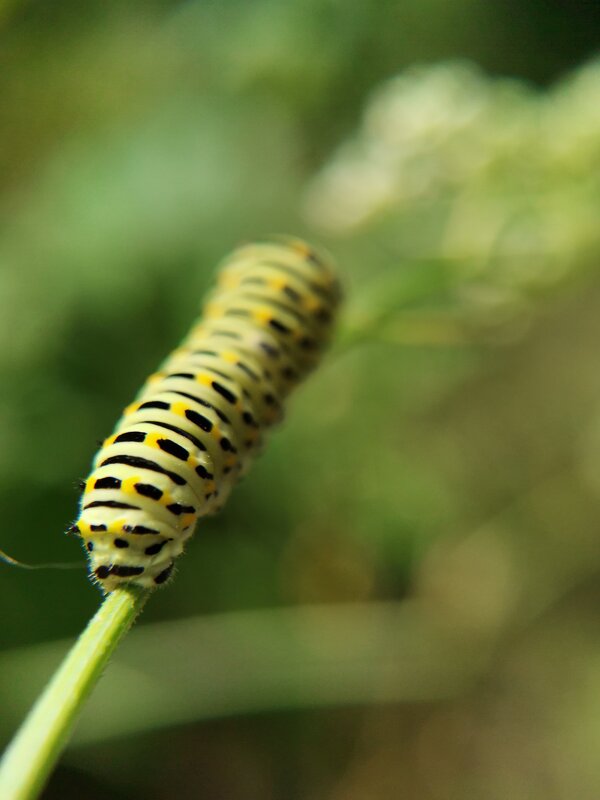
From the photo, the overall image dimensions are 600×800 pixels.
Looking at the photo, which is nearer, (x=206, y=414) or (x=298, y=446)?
(x=206, y=414)

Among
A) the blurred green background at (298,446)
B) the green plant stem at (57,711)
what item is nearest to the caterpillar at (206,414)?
the green plant stem at (57,711)

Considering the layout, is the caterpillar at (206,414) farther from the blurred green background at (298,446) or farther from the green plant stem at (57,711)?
the blurred green background at (298,446)

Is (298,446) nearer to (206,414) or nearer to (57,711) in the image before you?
(206,414)

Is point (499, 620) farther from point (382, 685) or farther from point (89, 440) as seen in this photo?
point (89, 440)

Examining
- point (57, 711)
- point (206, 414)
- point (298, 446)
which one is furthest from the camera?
point (298, 446)

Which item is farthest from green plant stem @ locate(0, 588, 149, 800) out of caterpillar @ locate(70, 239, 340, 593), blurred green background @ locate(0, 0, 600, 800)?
blurred green background @ locate(0, 0, 600, 800)

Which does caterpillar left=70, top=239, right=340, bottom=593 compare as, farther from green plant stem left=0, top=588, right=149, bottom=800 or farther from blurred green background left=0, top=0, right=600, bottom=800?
blurred green background left=0, top=0, right=600, bottom=800

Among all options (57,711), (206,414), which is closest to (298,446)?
(206,414)
